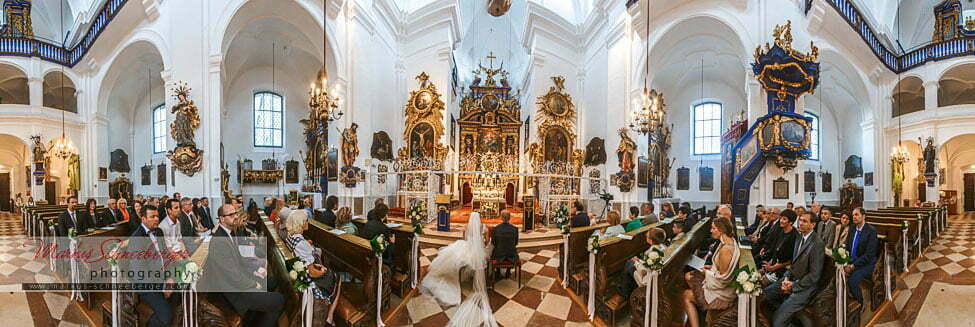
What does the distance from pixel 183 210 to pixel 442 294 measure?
4.17m

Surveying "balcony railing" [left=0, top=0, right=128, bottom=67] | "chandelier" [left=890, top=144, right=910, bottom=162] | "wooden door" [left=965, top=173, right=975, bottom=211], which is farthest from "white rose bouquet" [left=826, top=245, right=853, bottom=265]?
"wooden door" [left=965, top=173, right=975, bottom=211]

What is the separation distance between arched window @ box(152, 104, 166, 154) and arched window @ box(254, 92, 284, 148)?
3.62 meters

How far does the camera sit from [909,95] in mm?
14805

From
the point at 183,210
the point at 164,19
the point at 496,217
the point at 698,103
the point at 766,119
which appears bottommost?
the point at 496,217

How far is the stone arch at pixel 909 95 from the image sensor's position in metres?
13.4

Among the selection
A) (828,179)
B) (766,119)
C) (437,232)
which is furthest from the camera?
(828,179)

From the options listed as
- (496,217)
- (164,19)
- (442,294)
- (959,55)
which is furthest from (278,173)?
(959,55)

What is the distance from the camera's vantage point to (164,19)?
10312 mm

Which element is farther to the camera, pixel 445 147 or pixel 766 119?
pixel 445 147

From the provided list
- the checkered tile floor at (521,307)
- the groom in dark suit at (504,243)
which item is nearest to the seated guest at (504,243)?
the groom in dark suit at (504,243)

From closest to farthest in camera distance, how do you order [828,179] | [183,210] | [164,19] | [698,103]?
[183,210] → [164,19] → [828,179] → [698,103]

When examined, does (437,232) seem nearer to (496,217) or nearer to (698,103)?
(496,217)

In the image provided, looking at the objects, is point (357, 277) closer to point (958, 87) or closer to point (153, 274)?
point (153, 274)

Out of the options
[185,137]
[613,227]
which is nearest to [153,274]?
[613,227]
